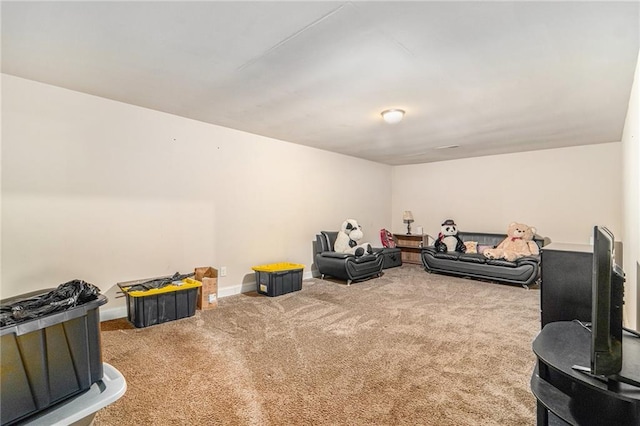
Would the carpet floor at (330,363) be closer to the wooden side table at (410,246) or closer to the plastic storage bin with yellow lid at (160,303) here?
the plastic storage bin with yellow lid at (160,303)

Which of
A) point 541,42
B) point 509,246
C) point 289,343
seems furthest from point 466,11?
point 509,246

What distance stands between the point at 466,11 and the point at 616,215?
5282 millimetres

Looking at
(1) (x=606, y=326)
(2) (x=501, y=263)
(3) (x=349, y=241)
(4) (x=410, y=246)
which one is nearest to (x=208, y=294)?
(3) (x=349, y=241)

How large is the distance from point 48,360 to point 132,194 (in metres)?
2.56

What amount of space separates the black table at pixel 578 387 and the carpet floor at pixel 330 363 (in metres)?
0.66

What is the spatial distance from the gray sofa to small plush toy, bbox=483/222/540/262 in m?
0.11

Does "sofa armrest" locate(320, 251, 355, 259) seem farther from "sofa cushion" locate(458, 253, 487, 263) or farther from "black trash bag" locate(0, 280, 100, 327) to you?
"black trash bag" locate(0, 280, 100, 327)

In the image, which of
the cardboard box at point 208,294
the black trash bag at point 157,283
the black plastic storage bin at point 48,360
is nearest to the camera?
the black plastic storage bin at point 48,360

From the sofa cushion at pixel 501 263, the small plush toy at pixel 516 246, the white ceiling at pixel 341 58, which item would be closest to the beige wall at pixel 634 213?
the white ceiling at pixel 341 58

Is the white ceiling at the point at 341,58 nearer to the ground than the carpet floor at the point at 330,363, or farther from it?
farther from it

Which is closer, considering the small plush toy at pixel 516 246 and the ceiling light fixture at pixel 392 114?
the ceiling light fixture at pixel 392 114

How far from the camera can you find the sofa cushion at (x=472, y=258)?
5285 mm

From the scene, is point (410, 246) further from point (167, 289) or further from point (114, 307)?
point (114, 307)

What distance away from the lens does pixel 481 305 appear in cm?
398
